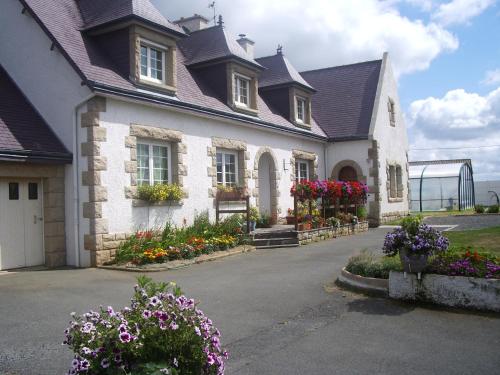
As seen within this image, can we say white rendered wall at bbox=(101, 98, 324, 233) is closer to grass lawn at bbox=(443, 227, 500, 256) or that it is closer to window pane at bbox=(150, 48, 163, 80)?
window pane at bbox=(150, 48, 163, 80)

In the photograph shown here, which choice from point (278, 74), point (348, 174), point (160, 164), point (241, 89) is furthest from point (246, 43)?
point (160, 164)

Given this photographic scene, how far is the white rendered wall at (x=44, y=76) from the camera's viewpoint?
11508 mm

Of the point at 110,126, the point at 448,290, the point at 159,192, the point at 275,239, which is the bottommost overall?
the point at 448,290

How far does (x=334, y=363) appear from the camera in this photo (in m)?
4.91

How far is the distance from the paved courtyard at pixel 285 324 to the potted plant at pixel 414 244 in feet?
2.03

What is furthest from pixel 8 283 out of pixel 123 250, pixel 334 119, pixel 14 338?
pixel 334 119

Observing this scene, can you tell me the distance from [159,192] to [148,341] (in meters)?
9.41

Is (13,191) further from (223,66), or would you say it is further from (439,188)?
(439,188)

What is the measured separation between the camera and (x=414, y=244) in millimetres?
7043

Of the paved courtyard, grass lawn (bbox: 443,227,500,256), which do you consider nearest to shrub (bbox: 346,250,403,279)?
the paved courtyard

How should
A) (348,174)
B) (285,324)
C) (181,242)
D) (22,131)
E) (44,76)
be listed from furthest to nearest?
1. (348,174)
2. (181,242)
3. (44,76)
4. (22,131)
5. (285,324)

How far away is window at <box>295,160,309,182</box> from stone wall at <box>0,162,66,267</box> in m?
10.7

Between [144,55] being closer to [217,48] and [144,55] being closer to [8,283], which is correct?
[217,48]

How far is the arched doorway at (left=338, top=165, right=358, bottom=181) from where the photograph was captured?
22.2 meters
